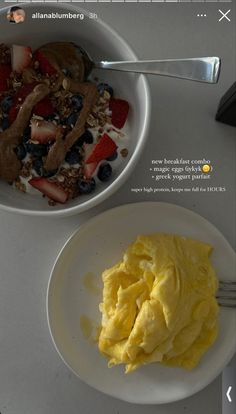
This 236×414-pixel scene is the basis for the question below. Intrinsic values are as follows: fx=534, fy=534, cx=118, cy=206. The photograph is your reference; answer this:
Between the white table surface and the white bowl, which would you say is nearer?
the white bowl

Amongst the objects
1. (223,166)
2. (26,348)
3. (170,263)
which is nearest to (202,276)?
(170,263)

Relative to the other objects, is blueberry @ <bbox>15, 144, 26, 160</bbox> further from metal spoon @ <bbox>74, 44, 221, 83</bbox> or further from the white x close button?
the white x close button

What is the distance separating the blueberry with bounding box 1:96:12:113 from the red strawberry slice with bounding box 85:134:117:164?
133 mm

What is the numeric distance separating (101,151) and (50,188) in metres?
0.09

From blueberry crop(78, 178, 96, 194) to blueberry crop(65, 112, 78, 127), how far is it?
0.08 m

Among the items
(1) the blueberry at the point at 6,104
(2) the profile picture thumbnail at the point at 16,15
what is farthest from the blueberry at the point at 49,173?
(2) the profile picture thumbnail at the point at 16,15

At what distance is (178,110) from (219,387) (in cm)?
44

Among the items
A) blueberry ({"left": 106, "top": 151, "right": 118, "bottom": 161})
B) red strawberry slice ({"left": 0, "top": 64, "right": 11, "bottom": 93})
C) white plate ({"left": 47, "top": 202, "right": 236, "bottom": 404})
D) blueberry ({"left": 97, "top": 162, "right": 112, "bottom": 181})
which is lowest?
white plate ({"left": 47, "top": 202, "right": 236, "bottom": 404})

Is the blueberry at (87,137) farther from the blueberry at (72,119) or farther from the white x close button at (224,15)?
the white x close button at (224,15)

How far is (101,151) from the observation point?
0.76 metres

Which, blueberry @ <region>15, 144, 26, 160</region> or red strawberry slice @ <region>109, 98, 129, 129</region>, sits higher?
red strawberry slice @ <region>109, 98, 129, 129</region>

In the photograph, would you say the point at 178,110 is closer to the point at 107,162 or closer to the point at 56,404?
the point at 107,162

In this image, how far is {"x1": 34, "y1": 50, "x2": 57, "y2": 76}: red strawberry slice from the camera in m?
0.78

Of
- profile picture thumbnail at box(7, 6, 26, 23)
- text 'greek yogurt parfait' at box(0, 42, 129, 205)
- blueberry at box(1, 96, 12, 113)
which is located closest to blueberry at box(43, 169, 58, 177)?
text 'greek yogurt parfait' at box(0, 42, 129, 205)
